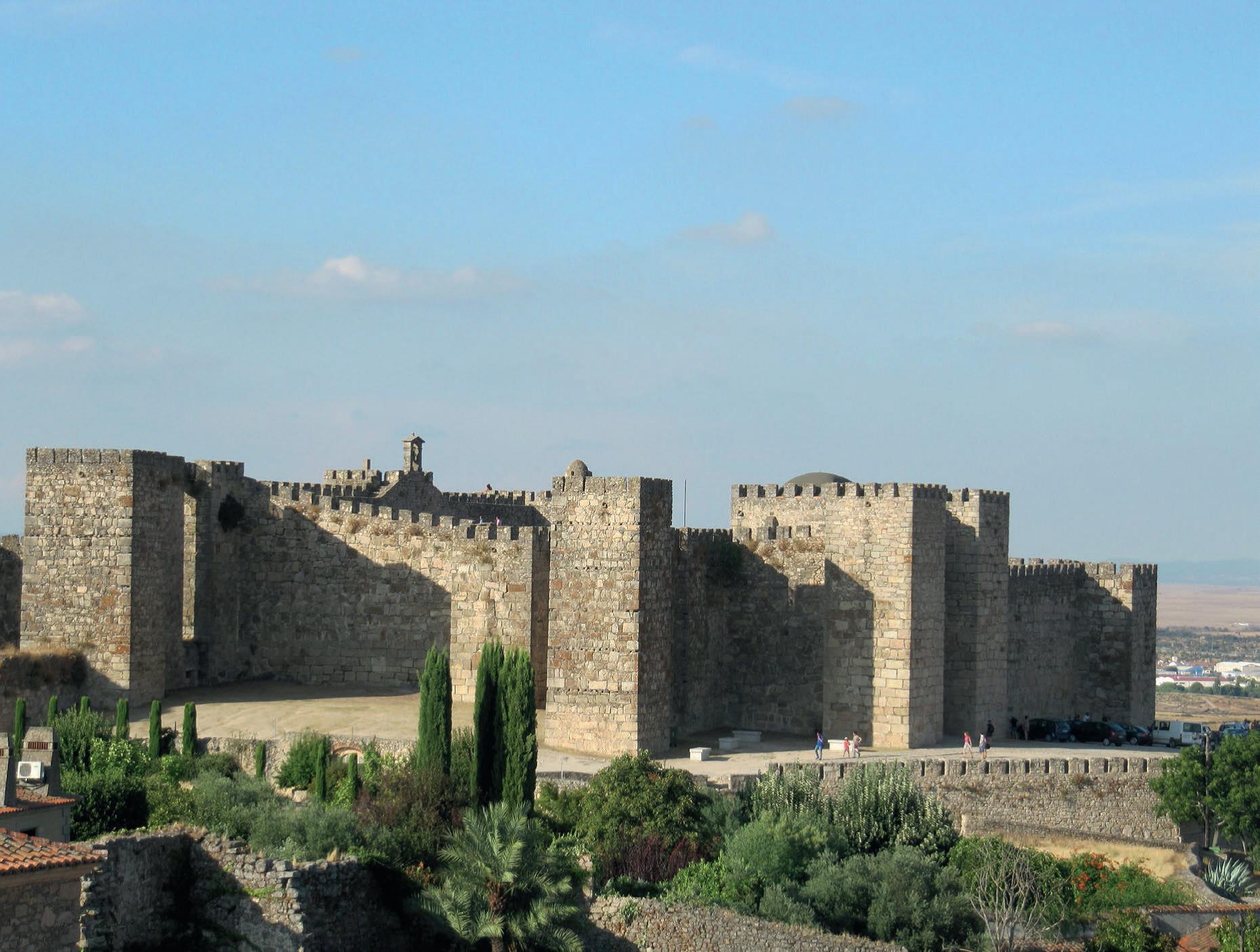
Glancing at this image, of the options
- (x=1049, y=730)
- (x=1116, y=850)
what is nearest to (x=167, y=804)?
(x=1116, y=850)

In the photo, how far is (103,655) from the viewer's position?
33.8 meters

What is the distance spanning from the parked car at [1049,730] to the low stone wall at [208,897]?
794 inches

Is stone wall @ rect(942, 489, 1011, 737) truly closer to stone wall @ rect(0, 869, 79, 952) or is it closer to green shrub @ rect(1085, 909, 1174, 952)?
green shrub @ rect(1085, 909, 1174, 952)

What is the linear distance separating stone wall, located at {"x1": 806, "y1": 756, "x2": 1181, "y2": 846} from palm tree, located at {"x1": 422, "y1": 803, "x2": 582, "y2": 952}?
7.69m

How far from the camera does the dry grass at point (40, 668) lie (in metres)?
32.7

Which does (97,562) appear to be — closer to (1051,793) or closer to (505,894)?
(505,894)

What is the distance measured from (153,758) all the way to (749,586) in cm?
1216

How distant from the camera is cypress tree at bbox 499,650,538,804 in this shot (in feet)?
91.0

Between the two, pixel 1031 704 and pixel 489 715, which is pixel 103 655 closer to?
pixel 489 715

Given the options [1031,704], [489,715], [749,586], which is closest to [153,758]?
[489,715]

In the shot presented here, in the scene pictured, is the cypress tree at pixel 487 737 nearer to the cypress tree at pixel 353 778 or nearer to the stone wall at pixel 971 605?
the cypress tree at pixel 353 778

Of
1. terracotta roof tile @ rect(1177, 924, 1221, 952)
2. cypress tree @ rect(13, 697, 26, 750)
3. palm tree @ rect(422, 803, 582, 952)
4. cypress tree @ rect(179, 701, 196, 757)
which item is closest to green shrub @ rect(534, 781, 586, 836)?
palm tree @ rect(422, 803, 582, 952)

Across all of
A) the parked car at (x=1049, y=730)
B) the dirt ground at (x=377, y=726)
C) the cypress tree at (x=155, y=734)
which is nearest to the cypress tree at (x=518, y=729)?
the dirt ground at (x=377, y=726)

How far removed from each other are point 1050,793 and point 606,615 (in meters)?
9.01
